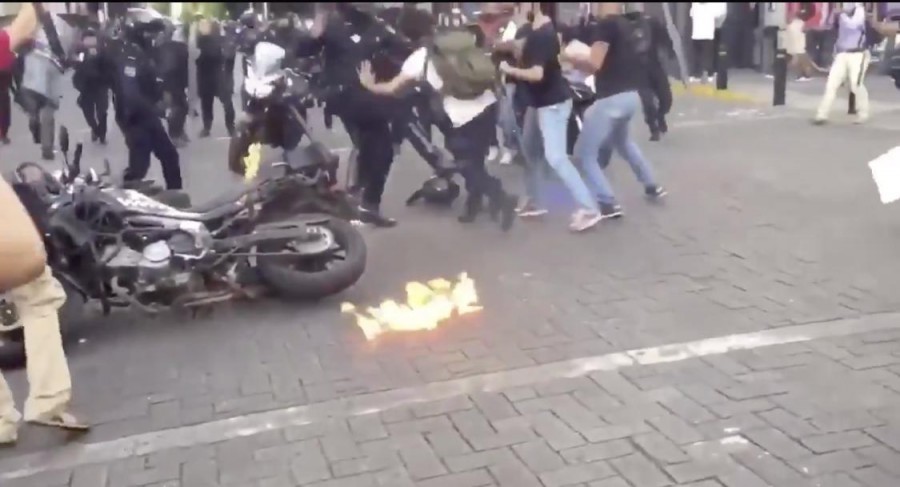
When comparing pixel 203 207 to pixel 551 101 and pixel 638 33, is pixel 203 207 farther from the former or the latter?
pixel 638 33

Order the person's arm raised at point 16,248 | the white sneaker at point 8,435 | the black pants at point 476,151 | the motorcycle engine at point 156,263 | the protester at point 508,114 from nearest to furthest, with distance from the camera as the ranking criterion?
the person's arm raised at point 16,248 < the white sneaker at point 8,435 < the motorcycle engine at point 156,263 < the black pants at point 476,151 < the protester at point 508,114

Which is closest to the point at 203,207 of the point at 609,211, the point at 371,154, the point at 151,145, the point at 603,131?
the point at 371,154

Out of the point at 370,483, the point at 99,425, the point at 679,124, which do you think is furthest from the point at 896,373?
the point at 679,124

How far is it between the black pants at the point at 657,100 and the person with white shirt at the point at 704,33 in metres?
6.96

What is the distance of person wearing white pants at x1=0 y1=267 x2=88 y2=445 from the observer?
14.5 feet

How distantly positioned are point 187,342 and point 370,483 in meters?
2.20

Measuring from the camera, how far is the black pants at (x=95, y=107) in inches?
415

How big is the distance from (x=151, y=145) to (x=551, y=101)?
10.9 ft

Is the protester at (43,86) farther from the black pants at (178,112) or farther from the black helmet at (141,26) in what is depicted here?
the black pants at (178,112)

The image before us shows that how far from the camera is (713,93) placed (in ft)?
58.3

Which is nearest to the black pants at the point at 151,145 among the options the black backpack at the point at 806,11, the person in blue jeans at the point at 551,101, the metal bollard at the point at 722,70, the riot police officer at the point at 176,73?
the riot police officer at the point at 176,73

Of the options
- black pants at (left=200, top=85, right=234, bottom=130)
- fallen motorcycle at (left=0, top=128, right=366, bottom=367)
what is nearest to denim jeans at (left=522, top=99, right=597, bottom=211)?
fallen motorcycle at (left=0, top=128, right=366, bottom=367)

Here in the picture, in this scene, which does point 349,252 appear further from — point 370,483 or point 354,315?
point 370,483

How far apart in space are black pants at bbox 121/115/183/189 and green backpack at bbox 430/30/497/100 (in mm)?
2370
